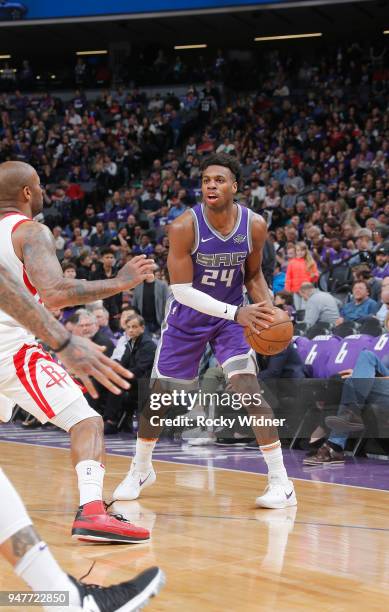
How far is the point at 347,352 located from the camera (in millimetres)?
8070

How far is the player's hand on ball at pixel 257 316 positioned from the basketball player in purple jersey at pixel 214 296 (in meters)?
0.14

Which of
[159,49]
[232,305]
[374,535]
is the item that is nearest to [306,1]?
[159,49]

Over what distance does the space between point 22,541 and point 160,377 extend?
3.15 metres

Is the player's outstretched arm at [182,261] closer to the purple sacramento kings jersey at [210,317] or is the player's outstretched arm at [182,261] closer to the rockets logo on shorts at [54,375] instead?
the purple sacramento kings jersey at [210,317]

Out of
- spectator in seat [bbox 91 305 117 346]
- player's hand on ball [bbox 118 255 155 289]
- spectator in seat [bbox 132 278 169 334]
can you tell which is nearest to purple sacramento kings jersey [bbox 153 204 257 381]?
player's hand on ball [bbox 118 255 155 289]

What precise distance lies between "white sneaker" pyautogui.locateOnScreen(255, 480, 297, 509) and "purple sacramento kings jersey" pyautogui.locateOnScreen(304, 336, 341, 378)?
2.87 metres

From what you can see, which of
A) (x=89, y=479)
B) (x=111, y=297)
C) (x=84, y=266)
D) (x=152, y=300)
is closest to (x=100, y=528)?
(x=89, y=479)

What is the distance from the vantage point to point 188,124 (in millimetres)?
22359

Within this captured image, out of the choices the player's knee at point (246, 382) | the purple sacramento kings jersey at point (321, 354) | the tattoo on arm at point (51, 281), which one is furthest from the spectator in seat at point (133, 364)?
the tattoo on arm at point (51, 281)

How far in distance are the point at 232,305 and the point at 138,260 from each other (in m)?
1.85

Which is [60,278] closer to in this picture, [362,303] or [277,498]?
[277,498]

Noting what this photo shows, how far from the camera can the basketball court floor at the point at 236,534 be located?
3484mm

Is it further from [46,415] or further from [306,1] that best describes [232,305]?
[306,1]

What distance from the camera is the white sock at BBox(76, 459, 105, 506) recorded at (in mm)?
4293
